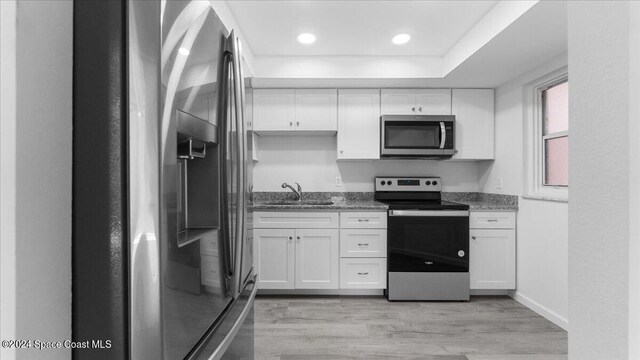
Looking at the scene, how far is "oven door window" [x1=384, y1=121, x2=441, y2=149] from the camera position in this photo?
11.0 feet

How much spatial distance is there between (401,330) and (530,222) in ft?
5.02

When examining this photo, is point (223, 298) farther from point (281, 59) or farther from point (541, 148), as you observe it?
point (541, 148)

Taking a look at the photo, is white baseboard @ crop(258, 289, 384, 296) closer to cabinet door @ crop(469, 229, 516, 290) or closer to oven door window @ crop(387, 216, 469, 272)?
oven door window @ crop(387, 216, 469, 272)

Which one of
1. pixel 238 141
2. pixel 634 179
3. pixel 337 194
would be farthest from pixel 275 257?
pixel 634 179

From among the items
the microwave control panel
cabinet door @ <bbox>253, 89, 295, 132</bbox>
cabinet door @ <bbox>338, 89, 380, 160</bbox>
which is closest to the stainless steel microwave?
cabinet door @ <bbox>338, 89, 380, 160</bbox>

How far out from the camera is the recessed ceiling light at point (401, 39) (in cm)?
277

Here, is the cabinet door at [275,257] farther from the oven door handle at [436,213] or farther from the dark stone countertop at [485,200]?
the dark stone countertop at [485,200]

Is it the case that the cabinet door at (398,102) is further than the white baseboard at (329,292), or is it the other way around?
the cabinet door at (398,102)

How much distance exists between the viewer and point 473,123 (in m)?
3.48

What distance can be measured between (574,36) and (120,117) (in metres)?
0.87

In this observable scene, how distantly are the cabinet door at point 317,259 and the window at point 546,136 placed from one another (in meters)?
1.84

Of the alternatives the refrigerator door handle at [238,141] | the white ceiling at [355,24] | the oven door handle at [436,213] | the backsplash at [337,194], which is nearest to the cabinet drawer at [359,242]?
the oven door handle at [436,213]

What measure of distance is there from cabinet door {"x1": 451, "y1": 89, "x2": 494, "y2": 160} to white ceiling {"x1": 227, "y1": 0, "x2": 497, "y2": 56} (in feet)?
2.10
